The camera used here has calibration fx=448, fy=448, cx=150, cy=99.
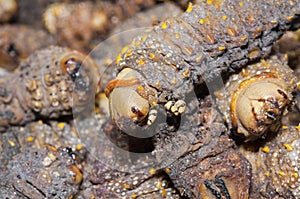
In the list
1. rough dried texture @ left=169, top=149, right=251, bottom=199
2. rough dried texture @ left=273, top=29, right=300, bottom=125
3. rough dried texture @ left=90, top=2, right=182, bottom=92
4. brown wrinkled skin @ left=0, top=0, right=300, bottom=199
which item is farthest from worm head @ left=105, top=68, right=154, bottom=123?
rough dried texture @ left=273, top=29, right=300, bottom=125

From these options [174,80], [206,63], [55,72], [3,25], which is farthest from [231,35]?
[3,25]

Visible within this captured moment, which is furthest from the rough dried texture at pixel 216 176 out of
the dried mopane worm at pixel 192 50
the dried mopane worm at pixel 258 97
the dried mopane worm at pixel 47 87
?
the dried mopane worm at pixel 47 87

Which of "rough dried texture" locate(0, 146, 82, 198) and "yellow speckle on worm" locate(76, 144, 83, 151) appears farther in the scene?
"yellow speckle on worm" locate(76, 144, 83, 151)

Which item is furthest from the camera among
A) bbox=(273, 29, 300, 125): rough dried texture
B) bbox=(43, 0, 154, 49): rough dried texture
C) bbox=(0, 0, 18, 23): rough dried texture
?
bbox=(0, 0, 18, 23): rough dried texture

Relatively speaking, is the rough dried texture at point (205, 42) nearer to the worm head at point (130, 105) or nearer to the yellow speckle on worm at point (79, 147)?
the worm head at point (130, 105)

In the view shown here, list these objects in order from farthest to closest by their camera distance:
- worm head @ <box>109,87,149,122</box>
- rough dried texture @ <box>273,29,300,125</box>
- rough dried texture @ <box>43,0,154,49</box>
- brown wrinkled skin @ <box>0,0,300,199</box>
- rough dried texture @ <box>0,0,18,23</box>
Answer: rough dried texture @ <box>0,0,18,23</box> → rough dried texture @ <box>43,0,154,49</box> → rough dried texture @ <box>273,29,300,125</box> → brown wrinkled skin @ <box>0,0,300,199</box> → worm head @ <box>109,87,149,122</box>

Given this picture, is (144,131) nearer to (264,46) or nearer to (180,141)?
(180,141)

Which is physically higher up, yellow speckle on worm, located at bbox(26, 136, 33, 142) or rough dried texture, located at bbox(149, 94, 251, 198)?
rough dried texture, located at bbox(149, 94, 251, 198)

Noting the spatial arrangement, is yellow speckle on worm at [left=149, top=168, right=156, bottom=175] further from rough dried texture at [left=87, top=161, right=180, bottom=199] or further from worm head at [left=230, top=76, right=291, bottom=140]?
worm head at [left=230, top=76, right=291, bottom=140]
